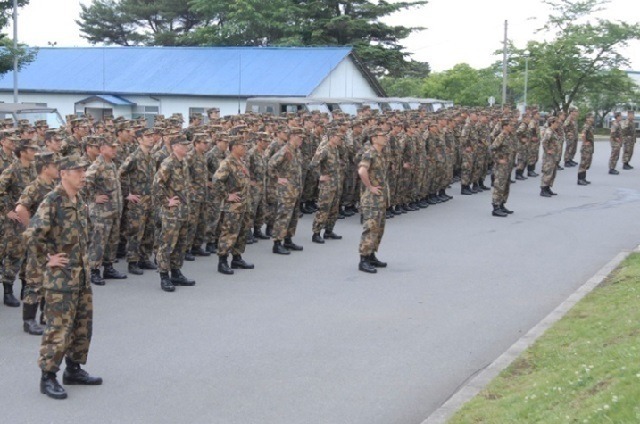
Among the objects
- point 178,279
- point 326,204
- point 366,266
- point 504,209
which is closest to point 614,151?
point 504,209

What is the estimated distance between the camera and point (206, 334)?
9.36m

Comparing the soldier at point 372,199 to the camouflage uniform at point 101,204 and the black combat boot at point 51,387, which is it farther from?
the black combat boot at point 51,387

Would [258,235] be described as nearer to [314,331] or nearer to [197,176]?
[197,176]

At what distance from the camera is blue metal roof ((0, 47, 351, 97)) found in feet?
131

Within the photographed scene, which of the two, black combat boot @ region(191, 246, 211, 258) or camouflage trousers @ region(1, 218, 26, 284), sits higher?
camouflage trousers @ region(1, 218, 26, 284)

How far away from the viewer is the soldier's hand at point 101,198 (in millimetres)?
11570

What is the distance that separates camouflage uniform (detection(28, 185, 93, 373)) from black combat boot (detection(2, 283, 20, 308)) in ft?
10.3

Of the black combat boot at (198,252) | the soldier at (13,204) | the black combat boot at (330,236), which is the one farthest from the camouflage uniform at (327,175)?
the soldier at (13,204)

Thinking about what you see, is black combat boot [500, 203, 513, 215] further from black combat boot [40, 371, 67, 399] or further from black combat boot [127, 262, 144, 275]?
black combat boot [40, 371, 67, 399]

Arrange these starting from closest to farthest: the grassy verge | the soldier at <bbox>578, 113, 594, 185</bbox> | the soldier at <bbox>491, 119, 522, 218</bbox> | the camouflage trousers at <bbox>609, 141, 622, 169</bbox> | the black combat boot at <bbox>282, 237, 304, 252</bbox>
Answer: the grassy verge < the black combat boot at <bbox>282, 237, 304, 252</bbox> < the soldier at <bbox>491, 119, 522, 218</bbox> < the soldier at <bbox>578, 113, 594, 185</bbox> < the camouflage trousers at <bbox>609, 141, 622, 169</bbox>

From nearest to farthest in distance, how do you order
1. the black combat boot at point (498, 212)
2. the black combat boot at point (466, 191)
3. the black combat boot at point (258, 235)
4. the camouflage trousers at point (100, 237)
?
the camouflage trousers at point (100, 237) < the black combat boot at point (258, 235) < the black combat boot at point (498, 212) < the black combat boot at point (466, 191)

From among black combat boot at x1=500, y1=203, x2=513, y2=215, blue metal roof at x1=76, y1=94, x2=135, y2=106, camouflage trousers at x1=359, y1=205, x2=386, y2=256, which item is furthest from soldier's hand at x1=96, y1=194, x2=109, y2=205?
blue metal roof at x1=76, y1=94, x2=135, y2=106

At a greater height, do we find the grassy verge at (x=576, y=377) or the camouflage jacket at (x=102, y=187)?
the camouflage jacket at (x=102, y=187)

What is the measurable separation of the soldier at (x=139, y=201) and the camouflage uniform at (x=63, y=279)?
488cm
